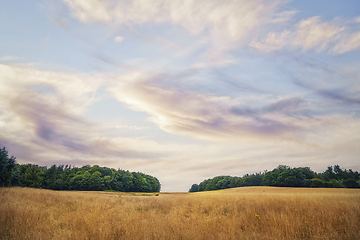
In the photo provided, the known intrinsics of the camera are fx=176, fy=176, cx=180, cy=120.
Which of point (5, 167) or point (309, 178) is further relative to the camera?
point (309, 178)

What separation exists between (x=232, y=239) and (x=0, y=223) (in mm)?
10409

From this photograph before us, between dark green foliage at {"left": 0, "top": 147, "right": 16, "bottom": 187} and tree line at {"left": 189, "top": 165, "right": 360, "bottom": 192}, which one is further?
tree line at {"left": 189, "top": 165, "right": 360, "bottom": 192}

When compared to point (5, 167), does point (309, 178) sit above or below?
below

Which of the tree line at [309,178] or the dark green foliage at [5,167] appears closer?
the dark green foliage at [5,167]

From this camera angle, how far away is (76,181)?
3455 inches

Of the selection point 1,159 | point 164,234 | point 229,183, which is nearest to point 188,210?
point 164,234

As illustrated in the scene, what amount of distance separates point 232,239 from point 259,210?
6.79 metres

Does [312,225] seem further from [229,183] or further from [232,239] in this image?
[229,183]

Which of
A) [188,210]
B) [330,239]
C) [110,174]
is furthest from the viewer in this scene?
[110,174]

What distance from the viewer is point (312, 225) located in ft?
28.2

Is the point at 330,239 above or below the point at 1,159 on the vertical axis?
below

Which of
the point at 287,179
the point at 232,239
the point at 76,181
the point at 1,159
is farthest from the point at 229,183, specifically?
the point at 232,239

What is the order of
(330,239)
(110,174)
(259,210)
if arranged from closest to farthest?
1. (330,239)
2. (259,210)
3. (110,174)

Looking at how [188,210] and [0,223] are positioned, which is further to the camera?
[188,210]
